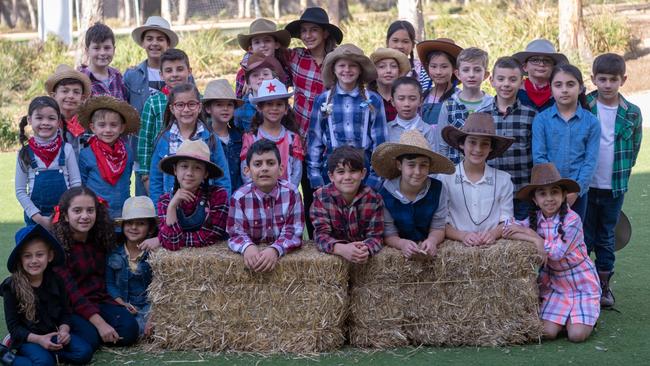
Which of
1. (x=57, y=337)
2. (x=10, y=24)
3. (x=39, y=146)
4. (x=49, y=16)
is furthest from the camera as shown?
(x=10, y=24)

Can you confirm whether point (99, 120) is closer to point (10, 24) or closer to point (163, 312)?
point (163, 312)

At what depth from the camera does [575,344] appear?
5324 mm

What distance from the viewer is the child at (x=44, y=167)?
589 centimetres

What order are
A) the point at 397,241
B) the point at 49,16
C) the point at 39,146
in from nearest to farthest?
1. the point at 397,241
2. the point at 39,146
3. the point at 49,16

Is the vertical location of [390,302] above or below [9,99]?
below

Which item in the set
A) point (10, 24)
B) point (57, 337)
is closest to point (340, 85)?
point (57, 337)

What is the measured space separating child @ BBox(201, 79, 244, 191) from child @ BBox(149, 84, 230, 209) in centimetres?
21

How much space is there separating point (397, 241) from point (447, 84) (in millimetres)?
1735

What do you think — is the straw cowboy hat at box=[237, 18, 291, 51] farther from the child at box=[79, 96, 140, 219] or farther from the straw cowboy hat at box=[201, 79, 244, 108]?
the child at box=[79, 96, 140, 219]

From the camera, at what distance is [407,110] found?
20.1 ft

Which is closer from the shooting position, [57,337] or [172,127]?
[57,337]

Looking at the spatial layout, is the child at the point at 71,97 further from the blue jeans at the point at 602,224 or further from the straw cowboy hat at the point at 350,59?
the blue jeans at the point at 602,224

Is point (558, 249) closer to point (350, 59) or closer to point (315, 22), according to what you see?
point (350, 59)

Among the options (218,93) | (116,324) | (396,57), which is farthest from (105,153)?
(396,57)
